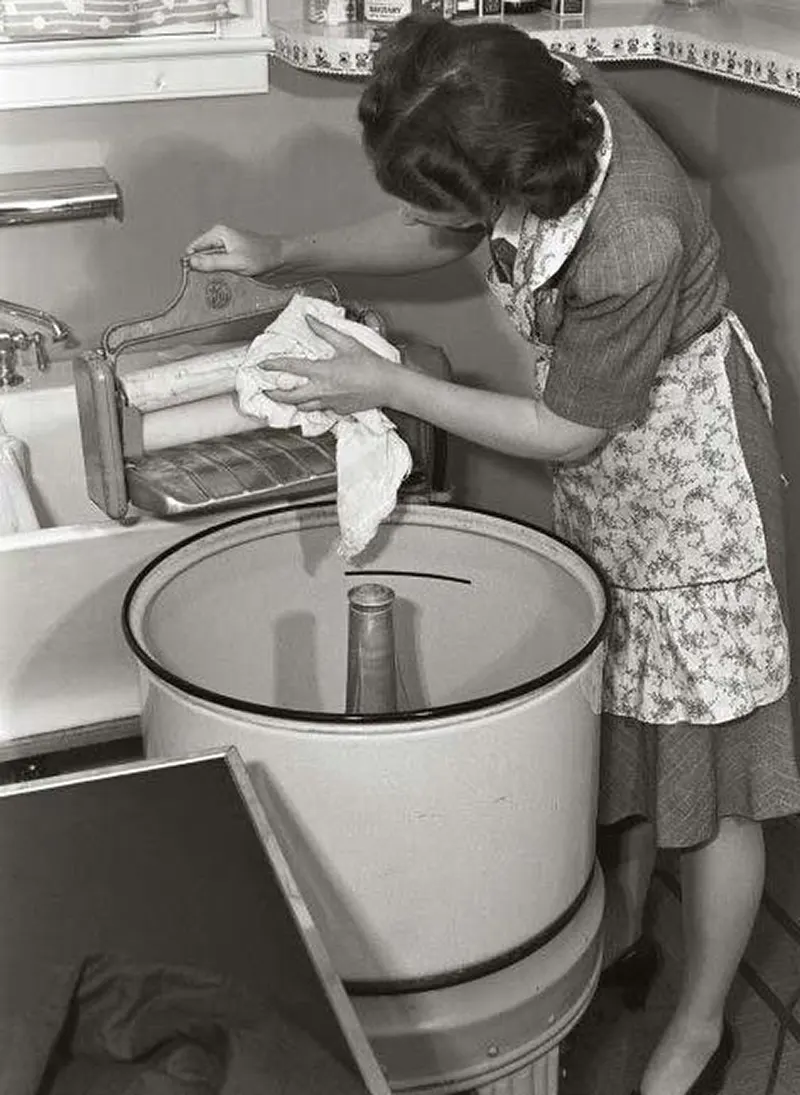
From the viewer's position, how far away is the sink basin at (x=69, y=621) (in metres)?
1.71

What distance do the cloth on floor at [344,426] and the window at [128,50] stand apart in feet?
1.87

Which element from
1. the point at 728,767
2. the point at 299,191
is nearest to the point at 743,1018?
the point at 728,767

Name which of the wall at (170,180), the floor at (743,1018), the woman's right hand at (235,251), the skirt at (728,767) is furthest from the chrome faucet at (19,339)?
the floor at (743,1018)

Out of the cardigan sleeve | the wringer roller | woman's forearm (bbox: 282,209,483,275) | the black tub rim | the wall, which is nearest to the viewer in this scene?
the black tub rim

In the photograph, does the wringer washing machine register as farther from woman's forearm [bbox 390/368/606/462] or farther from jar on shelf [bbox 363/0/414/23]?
jar on shelf [bbox 363/0/414/23]

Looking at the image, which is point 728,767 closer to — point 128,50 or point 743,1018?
point 743,1018

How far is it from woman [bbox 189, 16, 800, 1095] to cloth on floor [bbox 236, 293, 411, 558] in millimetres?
45

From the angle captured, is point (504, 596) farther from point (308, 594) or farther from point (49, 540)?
point (49, 540)

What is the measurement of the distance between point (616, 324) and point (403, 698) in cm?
50

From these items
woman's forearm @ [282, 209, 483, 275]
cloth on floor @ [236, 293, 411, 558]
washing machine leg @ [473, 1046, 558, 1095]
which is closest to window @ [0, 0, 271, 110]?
woman's forearm @ [282, 209, 483, 275]

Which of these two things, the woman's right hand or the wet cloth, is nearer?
the wet cloth

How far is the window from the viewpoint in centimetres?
192

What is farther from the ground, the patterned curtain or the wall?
the patterned curtain

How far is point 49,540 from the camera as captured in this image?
171 cm
